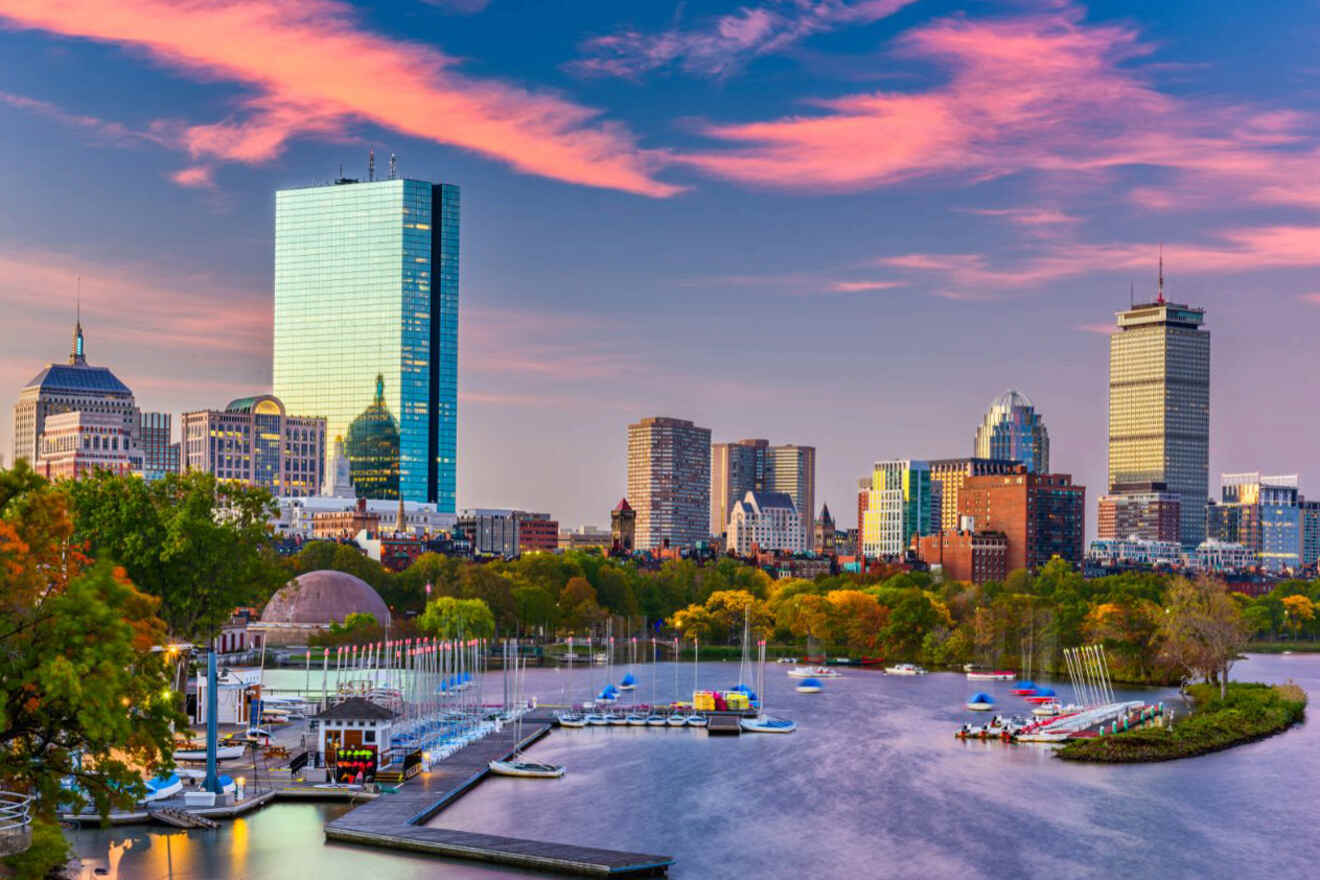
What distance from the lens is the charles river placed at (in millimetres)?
62156

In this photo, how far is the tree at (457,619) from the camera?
15725cm

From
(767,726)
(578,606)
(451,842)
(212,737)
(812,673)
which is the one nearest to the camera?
(451,842)

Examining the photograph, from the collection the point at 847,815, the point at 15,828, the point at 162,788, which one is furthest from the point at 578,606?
the point at 15,828

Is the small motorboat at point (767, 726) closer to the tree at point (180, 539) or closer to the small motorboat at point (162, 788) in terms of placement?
the tree at point (180, 539)

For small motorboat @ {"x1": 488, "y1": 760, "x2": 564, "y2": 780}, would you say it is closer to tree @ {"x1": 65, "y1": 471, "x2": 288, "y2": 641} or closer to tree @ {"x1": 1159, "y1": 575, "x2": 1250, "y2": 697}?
→ tree @ {"x1": 65, "y1": 471, "x2": 288, "y2": 641}

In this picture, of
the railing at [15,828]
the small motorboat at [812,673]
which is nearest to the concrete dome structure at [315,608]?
the small motorboat at [812,673]

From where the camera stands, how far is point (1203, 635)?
5231 inches

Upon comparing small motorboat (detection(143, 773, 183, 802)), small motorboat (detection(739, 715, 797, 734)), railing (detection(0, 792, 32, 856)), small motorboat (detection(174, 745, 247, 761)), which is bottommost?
small motorboat (detection(739, 715, 797, 734))

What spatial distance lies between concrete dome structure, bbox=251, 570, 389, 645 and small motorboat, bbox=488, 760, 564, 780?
268 feet

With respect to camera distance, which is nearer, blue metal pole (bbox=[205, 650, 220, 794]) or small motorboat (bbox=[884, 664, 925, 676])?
blue metal pole (bbox=[205, 650, 220, 794])

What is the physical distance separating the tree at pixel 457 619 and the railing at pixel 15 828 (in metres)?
116

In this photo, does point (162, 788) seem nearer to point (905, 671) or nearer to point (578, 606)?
point (905, 671)

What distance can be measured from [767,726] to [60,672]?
242 ft

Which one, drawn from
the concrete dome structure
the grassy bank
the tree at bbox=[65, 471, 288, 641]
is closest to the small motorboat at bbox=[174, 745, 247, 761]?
the tree at bbox=[65, 471, 288, 641]
